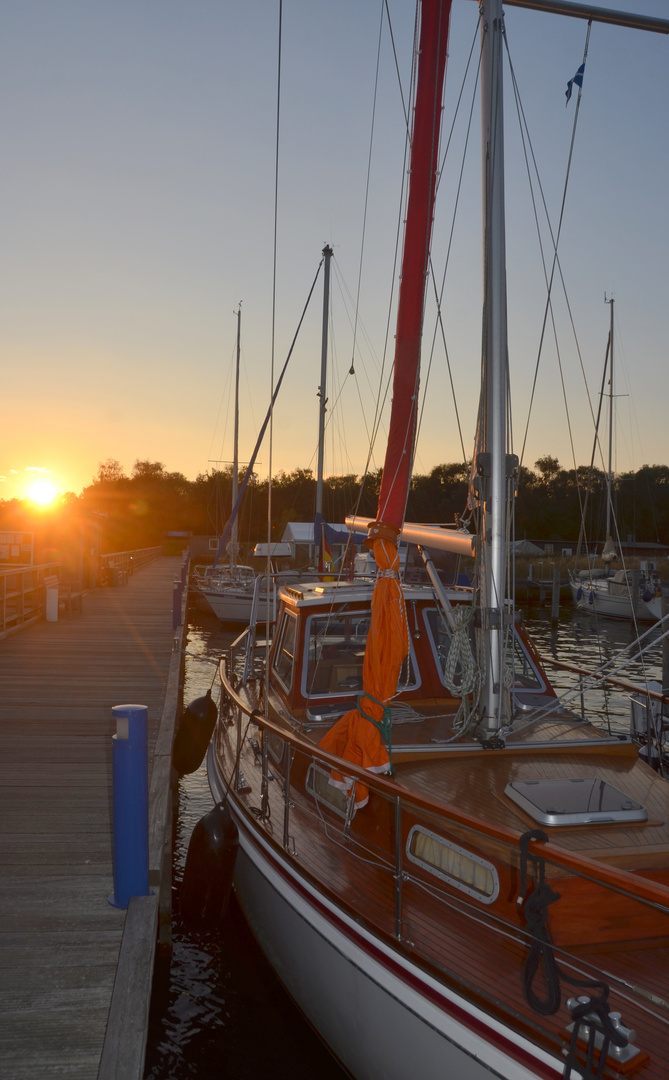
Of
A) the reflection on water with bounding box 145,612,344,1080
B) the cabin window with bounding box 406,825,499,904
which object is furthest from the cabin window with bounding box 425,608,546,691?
the reflection on water with bounding box 145,612,344,1080

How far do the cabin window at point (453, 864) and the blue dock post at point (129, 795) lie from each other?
1.63 metres

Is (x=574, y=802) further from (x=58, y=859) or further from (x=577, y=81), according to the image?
(x=577, y=81)

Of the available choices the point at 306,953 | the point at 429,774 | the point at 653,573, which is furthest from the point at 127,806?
the point at 653,573

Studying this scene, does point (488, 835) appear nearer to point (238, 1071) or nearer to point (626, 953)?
point (626, 953)

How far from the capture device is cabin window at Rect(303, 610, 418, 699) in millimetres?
6633

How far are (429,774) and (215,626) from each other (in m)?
24.6

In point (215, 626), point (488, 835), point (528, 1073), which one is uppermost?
point (488, 835)

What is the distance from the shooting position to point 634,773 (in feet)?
16.5

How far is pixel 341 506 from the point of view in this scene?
1998 inches

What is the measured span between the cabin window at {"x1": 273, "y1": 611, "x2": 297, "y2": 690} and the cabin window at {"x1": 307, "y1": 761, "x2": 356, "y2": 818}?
1.25 metres

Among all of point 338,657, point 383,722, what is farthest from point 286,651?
point 383,722

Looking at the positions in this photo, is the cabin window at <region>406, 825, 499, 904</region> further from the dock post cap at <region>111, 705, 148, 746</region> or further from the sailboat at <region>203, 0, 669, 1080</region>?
the dock post cap at <region>111, 705, 148, 746</region>

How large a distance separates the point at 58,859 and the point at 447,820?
3.24 m

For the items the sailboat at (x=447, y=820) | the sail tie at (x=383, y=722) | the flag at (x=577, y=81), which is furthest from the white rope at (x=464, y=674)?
the flag at (x=577, y=81)
